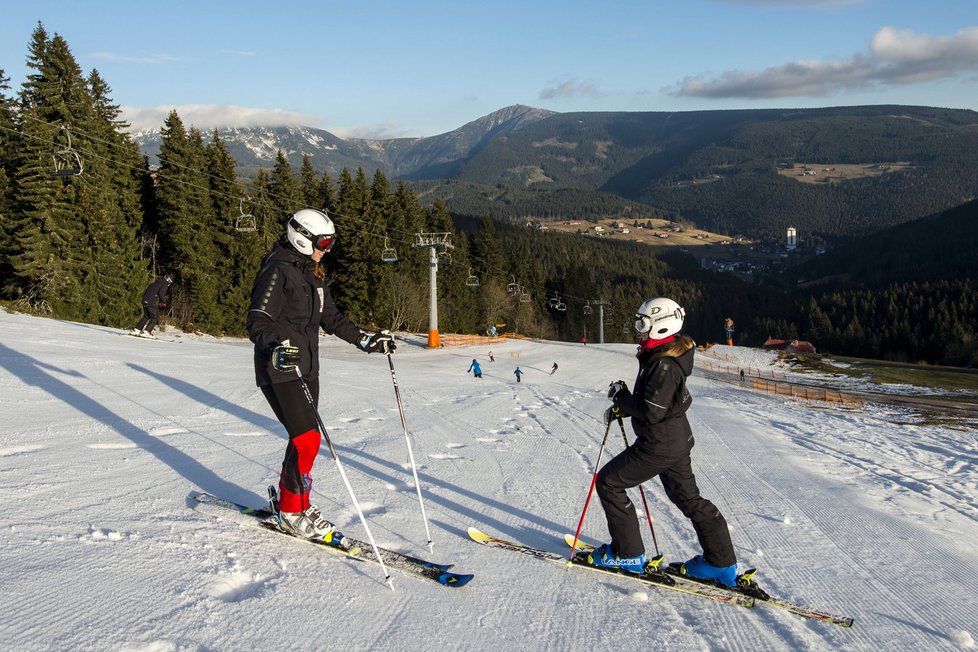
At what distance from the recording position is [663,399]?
13.5 feet

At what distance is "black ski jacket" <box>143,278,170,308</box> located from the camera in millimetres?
19266

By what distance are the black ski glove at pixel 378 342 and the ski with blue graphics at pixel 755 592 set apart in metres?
2.70

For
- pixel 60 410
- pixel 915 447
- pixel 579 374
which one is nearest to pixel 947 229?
pixel 579 374

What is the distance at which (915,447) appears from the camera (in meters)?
12.6

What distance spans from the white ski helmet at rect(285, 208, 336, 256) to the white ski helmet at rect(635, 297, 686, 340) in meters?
2.32

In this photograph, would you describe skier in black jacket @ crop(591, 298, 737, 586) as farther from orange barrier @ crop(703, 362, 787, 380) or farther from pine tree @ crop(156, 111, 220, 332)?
orange barrier @ crop(703, 362, 787, 380)

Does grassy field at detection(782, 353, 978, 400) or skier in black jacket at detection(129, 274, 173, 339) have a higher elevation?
skier in black jacket at detection(129, 274, 173, 339)

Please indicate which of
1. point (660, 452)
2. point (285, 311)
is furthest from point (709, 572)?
point (285, 311)

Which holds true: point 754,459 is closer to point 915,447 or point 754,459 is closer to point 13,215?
point 915,447

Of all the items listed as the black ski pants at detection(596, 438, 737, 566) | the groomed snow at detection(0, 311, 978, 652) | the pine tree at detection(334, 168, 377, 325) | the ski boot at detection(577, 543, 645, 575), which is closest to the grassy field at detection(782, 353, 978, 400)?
the pine tree at detection(334, 168, 377, 325)

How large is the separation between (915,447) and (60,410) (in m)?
15.1

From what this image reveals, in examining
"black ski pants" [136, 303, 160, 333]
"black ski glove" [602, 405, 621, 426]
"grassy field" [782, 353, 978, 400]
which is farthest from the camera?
"grassy field" [782, 353, 978, 400]

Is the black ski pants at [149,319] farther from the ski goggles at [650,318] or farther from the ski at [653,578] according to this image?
the ski goggles at [650,318]

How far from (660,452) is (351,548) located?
2274mm
